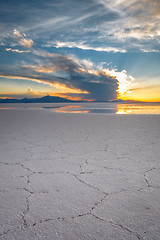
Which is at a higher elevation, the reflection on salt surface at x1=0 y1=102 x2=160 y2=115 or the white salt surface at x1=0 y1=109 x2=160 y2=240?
the reflection on salt surface at x1=0 y1=102 x2=160 y2=115

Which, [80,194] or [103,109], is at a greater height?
[103,109]

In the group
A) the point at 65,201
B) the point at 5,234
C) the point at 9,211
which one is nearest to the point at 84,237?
the point at 65,201

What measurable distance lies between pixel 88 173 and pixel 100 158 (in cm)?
54

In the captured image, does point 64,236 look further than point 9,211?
No

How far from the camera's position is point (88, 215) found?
1.24 metres

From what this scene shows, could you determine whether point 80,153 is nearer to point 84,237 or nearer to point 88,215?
point 88,215

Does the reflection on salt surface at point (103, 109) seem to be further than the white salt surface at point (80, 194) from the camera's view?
Yes

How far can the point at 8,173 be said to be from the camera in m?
1.95

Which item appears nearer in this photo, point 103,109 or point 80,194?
point 80,194

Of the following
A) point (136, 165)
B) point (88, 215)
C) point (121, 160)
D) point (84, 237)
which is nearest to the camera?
point (84, 237)

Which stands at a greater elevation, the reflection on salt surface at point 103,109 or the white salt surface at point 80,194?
the reflection on salt surface at point 103,109

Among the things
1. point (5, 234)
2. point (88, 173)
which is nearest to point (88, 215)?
point (5, 234)

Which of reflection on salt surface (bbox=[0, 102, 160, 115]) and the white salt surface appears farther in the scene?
reflection on salt surface (bbox=[0, 102, 160, 115])

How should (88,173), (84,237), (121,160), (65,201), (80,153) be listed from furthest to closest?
(80,153) → (121,160) → (88,173) → (65,201) → (84,237)
